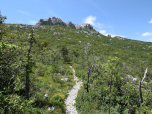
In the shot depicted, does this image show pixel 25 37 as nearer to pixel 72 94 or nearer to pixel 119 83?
pixel 72 94

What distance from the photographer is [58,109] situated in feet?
22.7

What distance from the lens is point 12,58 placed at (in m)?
5.41

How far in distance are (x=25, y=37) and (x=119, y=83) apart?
9.88 metres

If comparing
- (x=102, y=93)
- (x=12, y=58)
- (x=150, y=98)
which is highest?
(x=12, y=58)

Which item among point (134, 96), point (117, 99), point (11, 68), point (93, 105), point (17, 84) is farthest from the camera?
point (93, 105)

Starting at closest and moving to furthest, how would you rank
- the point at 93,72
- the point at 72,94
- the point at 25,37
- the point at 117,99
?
the point at 25,37 → the point at 117,99 → the point at 72,94 → the point at 93,72

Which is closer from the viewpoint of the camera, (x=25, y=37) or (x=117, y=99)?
(x=25, y=37)

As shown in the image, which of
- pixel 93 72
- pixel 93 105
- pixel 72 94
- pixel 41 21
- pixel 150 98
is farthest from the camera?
pixel 41 21

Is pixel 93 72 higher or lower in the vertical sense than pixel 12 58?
lower

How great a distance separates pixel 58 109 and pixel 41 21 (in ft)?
252

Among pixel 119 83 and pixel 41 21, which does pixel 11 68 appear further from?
pixel 41 21

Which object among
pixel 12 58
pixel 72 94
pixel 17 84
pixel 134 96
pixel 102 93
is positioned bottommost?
pixel 72 94

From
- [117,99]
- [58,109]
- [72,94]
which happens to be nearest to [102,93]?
[117,99]

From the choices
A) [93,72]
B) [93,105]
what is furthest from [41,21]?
[93,105]
